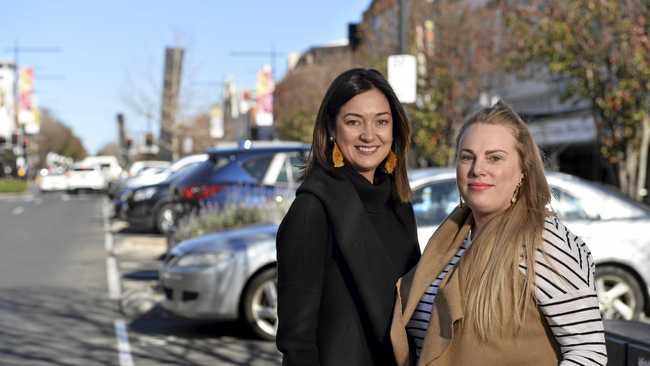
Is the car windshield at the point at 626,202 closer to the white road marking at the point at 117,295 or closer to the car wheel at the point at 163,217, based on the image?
the white road marking at the point at 117,295

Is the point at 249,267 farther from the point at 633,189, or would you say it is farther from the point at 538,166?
the point at 633,189

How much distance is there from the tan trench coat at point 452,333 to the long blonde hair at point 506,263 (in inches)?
1.1

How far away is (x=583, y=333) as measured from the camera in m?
2.43

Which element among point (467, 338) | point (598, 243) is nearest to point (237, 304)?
point (598, 243)

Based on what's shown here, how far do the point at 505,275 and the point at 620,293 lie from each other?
6.47 meters

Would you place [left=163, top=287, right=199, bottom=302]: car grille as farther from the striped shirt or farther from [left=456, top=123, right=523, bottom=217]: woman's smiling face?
the striped shirt

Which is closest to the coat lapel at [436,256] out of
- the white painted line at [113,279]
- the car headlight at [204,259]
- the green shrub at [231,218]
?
the car headlight at [204,259]

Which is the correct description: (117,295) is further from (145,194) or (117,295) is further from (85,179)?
(85,179)

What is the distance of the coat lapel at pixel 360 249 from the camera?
2.88 m

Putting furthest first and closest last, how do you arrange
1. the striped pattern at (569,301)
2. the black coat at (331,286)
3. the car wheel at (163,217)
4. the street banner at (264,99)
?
the street banner at (264,99) < the car wheel at (163,217) < the black coat at (331,286) < the striped pattern at (569,301)

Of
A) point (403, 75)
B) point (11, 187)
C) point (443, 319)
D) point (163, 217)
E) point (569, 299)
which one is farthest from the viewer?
point (11, 187)

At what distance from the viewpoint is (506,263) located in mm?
2424

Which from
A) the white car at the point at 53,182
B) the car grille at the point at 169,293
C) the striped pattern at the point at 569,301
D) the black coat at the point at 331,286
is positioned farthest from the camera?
the white car at the point at 53,182

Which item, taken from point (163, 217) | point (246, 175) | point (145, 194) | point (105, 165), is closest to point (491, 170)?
point (246, 175)
